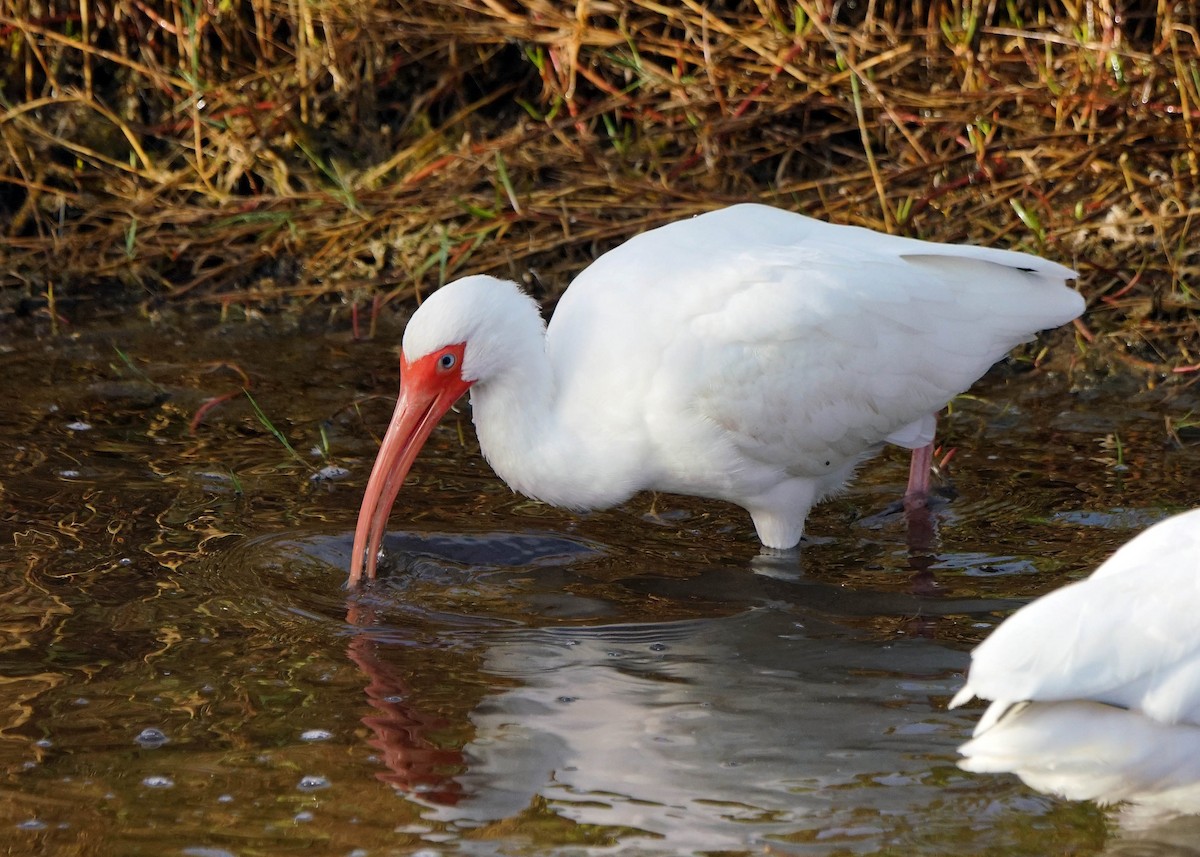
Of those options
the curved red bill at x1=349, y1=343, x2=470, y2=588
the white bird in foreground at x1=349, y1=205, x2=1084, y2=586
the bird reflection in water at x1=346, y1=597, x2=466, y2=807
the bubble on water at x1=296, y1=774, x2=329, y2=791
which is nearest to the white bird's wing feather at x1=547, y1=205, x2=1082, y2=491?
the white bird in foreground at x1=349, y1=205, x2=1084, y2=586

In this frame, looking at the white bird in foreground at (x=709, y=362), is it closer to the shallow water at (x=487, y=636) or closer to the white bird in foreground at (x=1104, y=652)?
the shallow water at (x=487, y=636)

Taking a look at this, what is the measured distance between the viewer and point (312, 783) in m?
3.35

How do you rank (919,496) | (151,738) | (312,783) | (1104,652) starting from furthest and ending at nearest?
(919,496)
(151,738)
(312,783)
(1104,652)

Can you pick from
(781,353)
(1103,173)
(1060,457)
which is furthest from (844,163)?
(781,353)

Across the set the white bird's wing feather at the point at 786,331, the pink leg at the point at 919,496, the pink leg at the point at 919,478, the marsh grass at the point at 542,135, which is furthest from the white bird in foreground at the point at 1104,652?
the marsh grass at the point at 542,135

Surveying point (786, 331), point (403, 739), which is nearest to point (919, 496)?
point (786, 331)

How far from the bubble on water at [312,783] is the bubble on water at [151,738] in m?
0.35

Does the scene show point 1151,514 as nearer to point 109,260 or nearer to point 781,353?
point 781,353

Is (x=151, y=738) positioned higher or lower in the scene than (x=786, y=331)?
lower

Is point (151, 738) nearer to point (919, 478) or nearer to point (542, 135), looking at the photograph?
point (919, 478)

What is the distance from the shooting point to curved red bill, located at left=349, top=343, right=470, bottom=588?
4.46m

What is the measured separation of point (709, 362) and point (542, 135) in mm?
2864

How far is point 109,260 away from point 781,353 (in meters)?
3.57

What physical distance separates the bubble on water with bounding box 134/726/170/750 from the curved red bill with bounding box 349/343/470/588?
3.13 ft
